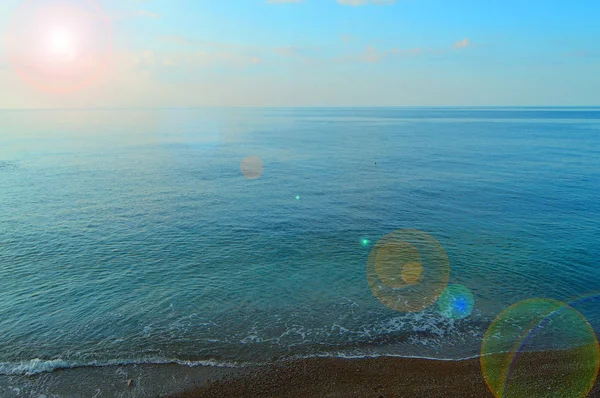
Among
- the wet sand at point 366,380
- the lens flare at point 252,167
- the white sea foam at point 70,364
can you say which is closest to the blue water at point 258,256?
the white sea foam at point 70,364

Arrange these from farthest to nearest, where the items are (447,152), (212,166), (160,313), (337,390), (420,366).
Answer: (447,152)
(212,166)
(160,313)
(420,366)
(337,390)

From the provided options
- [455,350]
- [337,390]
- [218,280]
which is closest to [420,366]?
[455,350]

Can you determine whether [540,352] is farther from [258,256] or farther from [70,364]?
[70,364]

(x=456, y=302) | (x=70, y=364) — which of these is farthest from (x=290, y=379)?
(x=456, y=302)

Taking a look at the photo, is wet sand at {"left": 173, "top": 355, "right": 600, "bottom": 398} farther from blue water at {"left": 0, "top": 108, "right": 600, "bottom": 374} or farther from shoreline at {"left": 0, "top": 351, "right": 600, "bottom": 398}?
blue water at {"left": 0, "top": 108, "right": 600, "bottom": 374}

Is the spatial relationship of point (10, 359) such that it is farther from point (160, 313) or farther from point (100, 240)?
point (100, 240)

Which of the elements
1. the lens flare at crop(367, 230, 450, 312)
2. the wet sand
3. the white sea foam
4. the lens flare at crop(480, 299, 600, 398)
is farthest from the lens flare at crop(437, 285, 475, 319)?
the white sea foam

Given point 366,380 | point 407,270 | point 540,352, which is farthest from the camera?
point 407,270
